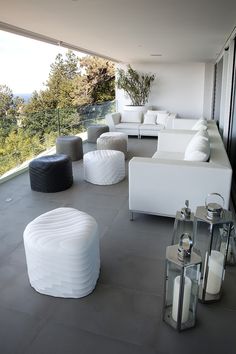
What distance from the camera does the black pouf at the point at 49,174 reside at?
163 inches

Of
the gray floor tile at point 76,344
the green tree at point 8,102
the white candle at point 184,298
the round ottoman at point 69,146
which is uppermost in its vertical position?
the green tree at point 8,102

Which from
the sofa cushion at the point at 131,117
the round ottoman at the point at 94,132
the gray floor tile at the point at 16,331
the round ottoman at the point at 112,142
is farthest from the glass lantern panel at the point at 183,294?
the sofa cushion at the point at 131,117

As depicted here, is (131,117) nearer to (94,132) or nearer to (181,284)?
(94,132)

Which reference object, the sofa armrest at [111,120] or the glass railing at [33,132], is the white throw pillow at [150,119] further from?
the glass railing at [33,132]

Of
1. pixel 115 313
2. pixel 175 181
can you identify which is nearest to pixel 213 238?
pixel 115 313

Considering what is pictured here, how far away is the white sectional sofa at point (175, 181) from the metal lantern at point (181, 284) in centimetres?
125

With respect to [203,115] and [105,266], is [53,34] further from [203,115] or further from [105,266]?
[203,115]

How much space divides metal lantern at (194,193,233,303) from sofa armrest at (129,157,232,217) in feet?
2.78

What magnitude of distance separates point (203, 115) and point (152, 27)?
20.1ft

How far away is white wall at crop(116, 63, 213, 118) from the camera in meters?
9.71

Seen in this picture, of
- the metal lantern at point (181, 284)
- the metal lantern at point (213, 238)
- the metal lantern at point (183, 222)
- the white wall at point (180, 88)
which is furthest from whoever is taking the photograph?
the white wall at point (180, 88)

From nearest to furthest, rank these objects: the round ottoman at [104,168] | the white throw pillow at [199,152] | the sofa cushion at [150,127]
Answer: the white throw pillow at [199,152], the round ottoman at [104,168], the sofa cushion at [150,127]

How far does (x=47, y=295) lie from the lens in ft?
7.07

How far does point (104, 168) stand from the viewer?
4.46 m
